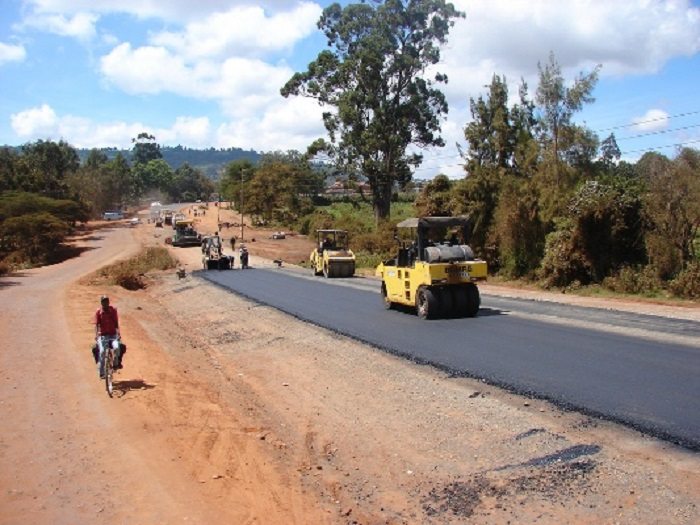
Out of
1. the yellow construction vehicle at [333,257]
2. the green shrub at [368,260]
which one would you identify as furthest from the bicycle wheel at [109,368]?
the green shrub at [368,260]

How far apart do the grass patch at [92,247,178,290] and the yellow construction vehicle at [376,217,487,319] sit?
66.7 ft

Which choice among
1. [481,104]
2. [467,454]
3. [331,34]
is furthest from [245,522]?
[331,34]

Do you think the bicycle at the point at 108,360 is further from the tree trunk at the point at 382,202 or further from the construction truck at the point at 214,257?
the tree trunk at the point at 382,202

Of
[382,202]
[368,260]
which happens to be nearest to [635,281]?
[368,260]

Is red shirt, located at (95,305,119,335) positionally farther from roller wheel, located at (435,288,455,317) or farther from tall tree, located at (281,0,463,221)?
tall tree, located at (281,0,463,221)

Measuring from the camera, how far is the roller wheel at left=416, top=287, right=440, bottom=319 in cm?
1666

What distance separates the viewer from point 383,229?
47250 mm

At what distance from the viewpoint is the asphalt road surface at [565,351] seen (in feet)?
27.7

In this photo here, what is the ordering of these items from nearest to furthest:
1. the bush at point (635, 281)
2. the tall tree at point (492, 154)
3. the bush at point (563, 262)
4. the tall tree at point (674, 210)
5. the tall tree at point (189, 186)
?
the tall tree at point (674, 210) < the bush at point (635, 281) < the bush at point (563, 262) < the tall tree at point (492, 154) < the tall tree at point (189, 186)

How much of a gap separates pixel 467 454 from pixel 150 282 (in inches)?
1229

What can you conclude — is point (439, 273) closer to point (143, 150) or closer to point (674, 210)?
point (674, 210)

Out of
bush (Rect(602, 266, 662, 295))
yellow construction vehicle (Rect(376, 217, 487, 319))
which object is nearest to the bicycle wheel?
yellow construction vehicle (Rect(376, 217, 487, 319))

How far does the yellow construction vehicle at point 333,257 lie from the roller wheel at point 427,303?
52.6 feet

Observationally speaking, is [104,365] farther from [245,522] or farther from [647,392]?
[647,392]
